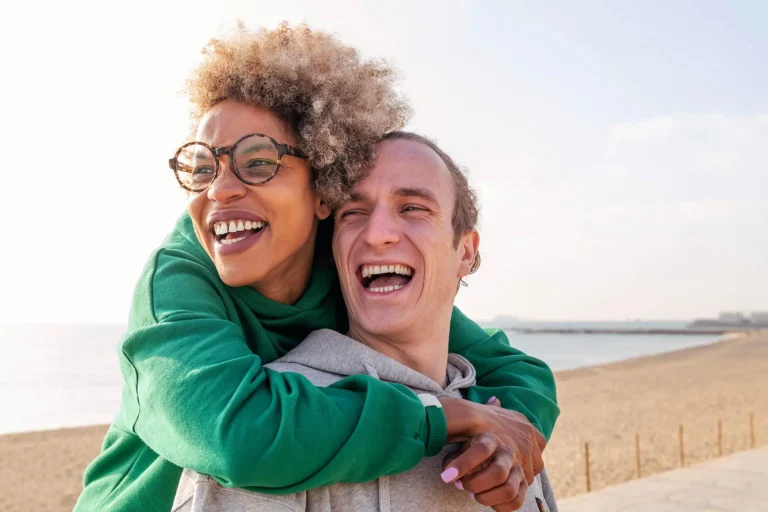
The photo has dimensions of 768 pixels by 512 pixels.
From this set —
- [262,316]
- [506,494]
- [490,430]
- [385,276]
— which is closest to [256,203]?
[262,316]

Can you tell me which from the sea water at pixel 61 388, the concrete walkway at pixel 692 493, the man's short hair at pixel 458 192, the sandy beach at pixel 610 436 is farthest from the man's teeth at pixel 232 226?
the sea water at pixel 61 388

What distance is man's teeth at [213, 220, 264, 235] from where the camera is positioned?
7.19ft

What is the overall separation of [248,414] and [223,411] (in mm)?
62

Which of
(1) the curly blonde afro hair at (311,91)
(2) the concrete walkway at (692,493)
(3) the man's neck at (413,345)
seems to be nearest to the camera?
(1) the curly blonde afro hair at (311,91)

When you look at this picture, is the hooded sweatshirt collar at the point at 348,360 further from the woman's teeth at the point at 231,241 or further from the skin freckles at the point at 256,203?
the woman's teeth at the point at 231,241

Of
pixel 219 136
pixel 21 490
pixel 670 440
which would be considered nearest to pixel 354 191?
pixel 219 136

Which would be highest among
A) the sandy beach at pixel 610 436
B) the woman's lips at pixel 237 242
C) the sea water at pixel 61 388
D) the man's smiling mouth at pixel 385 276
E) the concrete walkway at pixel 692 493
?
the woman's lips at pixel 237 242

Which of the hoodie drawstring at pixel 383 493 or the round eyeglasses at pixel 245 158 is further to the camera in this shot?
the round eyeglasses at pixel 245 158

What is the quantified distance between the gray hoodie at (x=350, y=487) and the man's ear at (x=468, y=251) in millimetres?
468

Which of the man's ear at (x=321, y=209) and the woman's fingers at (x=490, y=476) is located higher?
the man's ear at (x=321, y=209)

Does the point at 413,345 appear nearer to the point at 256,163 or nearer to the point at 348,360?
the point at 348,360

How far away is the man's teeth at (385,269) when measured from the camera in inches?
89.2

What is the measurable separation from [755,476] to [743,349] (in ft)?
177

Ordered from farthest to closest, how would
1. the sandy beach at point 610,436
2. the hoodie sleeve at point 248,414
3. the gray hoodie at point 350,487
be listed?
1. the sandy beach at point 610,436
2. the gray hoodie at point 350,487
3. the hoodie sleeve at point 248,414
